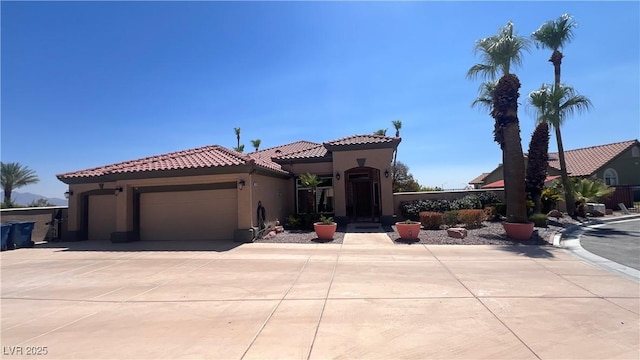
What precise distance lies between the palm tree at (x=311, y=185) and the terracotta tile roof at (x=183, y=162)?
191cm

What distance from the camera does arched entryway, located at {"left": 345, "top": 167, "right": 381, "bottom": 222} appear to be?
19141 mm

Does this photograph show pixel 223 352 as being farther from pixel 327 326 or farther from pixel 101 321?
pixel 101 321

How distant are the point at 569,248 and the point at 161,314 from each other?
41.3 ft

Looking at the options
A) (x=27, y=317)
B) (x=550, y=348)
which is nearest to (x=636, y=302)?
(x=550, y=348)

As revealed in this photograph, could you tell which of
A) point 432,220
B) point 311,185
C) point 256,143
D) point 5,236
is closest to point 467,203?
point 432,220

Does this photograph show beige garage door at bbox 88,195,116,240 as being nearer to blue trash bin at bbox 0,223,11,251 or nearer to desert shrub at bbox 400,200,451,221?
blue trash bin at bbox 0,223,11,251

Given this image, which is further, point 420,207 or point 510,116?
point 420,207

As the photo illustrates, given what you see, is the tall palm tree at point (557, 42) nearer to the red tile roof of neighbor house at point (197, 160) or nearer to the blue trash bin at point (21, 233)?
the red tile roof of neighbor house at point (197, 160)

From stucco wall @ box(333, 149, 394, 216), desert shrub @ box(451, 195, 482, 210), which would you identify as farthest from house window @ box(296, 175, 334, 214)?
desert shrub @ box(451, 195, 482, 210)

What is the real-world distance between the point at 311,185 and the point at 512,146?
9306mm

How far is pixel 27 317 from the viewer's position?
223 inches

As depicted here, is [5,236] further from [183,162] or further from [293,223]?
[293,223]

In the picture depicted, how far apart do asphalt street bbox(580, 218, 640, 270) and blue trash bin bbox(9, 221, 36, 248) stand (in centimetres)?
2263

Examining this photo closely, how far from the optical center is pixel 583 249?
1107cm
